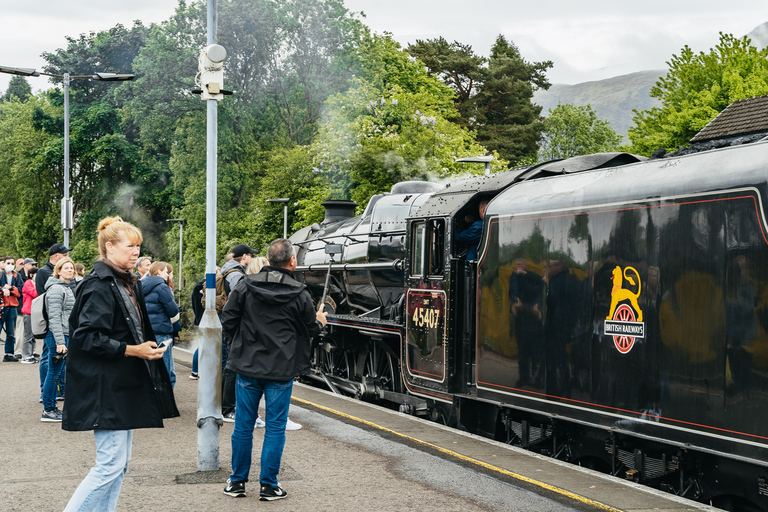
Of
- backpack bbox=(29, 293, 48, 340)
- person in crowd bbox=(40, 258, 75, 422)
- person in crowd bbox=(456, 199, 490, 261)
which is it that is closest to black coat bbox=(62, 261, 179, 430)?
person in crowd bbox=(40, 258, 75, 422)

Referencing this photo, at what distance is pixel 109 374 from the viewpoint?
4086 millimetres

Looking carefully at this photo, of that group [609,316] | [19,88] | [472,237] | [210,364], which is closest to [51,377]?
[210,364]

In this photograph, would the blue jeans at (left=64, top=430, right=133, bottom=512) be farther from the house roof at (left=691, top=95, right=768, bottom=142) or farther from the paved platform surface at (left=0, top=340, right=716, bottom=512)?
the house roof at (left=691, top=95, right=768, bottom=142)

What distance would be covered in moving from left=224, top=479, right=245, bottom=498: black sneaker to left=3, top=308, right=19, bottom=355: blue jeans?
11119mm

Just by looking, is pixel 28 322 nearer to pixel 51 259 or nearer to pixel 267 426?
pixel 51 259

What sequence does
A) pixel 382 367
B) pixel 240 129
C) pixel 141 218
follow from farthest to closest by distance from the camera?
pixel 141 218
pixel 240 129
pixel 382 367

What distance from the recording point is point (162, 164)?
4325 cm

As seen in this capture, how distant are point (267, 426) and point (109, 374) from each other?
1.49 metres

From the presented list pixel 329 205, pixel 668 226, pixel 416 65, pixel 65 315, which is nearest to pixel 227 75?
pixel 416 65

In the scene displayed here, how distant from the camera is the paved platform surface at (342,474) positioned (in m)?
5.27

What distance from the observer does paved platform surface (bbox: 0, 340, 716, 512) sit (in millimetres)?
5273

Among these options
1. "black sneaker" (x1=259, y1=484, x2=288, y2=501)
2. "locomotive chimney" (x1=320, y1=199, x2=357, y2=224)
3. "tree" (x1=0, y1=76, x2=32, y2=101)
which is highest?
"tree" (x1=0, y1=76, x2=32, y2=101)

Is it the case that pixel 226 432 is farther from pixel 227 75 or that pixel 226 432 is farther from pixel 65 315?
pixel 227 75

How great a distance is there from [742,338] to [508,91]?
158 feet
